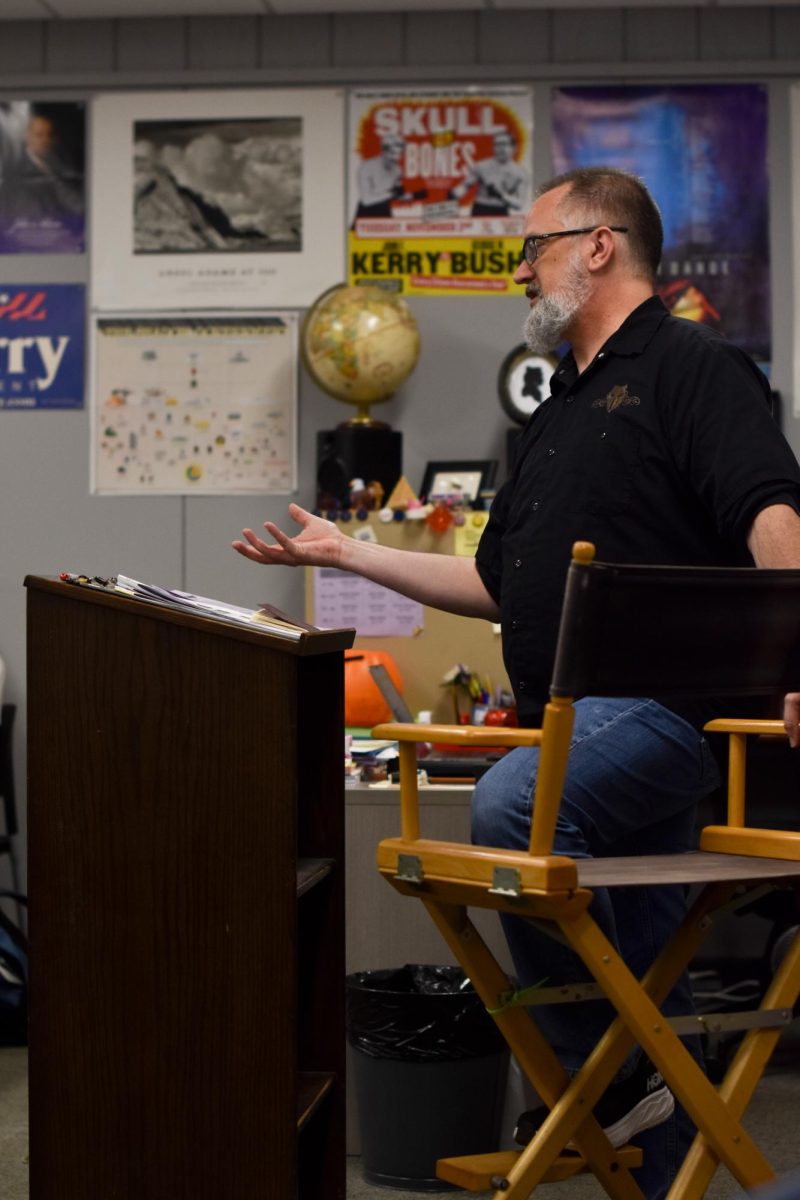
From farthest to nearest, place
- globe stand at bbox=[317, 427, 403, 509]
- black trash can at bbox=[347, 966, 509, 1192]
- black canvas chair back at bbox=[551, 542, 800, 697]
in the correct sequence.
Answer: globe stand at bbox=[317, 427, 403, 509] < black trash can at bbox=[347, 966, 509, 1192] < black canvas chair back at bbox=[551, 542, 800, 697]

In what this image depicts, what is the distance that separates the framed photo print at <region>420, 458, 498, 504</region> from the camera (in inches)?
164

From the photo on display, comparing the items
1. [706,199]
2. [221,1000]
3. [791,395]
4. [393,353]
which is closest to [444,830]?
[221,1000]

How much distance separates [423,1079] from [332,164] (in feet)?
9.12

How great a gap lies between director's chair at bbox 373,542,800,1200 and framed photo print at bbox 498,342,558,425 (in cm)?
232

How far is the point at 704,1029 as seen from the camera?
1731 mm

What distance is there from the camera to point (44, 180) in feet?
14.4

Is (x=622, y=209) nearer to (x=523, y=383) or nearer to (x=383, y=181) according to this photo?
(x=523, y=383)

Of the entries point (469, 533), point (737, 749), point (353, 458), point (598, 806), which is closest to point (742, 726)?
point (737, 749)

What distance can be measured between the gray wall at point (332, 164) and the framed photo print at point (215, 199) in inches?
2.8

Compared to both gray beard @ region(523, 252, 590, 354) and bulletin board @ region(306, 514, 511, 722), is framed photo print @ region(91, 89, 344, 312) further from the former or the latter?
gray beard @ region(523, 252, 590, 354)

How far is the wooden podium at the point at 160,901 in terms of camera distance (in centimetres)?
173

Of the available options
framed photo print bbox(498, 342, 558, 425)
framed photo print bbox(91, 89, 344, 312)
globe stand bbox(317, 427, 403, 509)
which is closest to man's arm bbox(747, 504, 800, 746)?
globe stand bbox(317, 427, 403, 509)

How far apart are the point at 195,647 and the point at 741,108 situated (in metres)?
3.18

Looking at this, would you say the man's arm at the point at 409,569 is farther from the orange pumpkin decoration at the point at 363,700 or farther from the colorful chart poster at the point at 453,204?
the colorful chart poster at the point at 453,204
